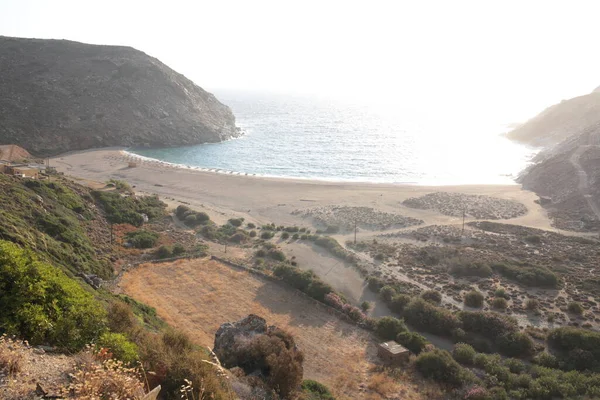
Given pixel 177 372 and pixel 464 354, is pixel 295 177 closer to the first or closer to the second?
pixel 464 354

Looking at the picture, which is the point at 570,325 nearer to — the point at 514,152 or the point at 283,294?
the point at 283,294

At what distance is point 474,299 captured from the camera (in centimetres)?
2925

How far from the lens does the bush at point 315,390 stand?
16.6 meters

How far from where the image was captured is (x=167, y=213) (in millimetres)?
48000

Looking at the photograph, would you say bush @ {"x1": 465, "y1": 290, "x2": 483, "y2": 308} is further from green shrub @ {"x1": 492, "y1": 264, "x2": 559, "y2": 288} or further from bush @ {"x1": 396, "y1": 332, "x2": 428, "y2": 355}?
bush @ {"x1": 396, "y1": 332, "x2": 428, "y2": 355}

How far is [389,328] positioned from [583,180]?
4880cm

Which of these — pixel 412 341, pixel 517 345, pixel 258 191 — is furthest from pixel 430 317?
pixel 258 191

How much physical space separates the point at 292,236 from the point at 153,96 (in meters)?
82.8

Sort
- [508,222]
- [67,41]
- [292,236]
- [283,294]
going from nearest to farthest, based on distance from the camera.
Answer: [283,294] → [292,236] → [508,222] → [67,41]

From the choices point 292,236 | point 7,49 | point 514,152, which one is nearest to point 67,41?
point 7,49

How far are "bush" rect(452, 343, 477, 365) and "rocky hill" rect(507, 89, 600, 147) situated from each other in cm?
10355

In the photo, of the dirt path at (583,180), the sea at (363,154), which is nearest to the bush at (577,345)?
the dirt path at (583,180)

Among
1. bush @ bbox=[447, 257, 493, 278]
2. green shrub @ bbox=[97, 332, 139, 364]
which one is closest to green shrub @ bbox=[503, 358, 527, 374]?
bush @ bbox=[447, 257, 493, 278]

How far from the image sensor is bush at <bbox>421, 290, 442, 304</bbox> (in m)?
29.8
